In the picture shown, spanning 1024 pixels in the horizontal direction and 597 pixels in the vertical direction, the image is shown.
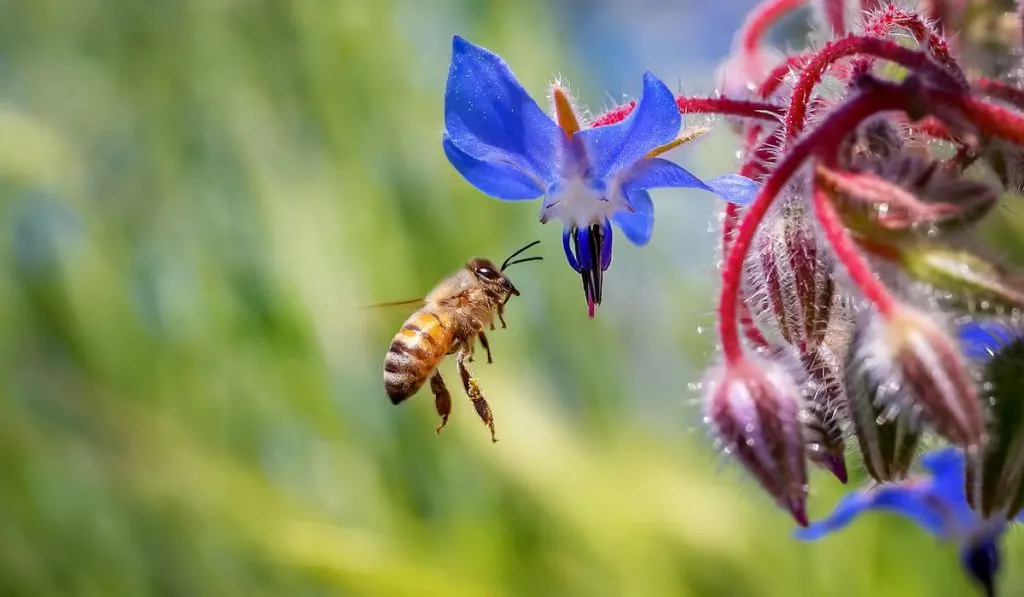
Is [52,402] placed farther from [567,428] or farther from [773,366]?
[773,366]

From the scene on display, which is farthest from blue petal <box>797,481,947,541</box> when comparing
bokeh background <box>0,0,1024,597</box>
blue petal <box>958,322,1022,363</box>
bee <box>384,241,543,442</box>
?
bokeh background <box>0,0,1024,597</box>

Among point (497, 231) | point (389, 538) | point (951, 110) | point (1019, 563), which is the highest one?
point (951, 110)

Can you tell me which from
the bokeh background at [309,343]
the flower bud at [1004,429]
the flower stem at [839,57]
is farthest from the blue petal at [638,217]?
the bokeh background at [309,343]

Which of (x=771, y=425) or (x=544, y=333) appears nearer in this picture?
(x=771, y=425)

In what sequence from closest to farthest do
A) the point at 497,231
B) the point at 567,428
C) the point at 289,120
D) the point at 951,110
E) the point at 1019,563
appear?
the point at 951,110 → the point at 1019,563 → the point at 567,428 → the point at 497,231 → the point at 289,120

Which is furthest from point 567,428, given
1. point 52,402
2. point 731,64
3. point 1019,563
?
point 731,64

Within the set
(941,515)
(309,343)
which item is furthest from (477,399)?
(309,343)

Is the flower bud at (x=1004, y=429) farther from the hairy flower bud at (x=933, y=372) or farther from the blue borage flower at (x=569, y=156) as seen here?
the blue borage flower at (x=569, y=156)

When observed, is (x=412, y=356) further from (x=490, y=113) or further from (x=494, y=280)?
(x=490, y=113)
